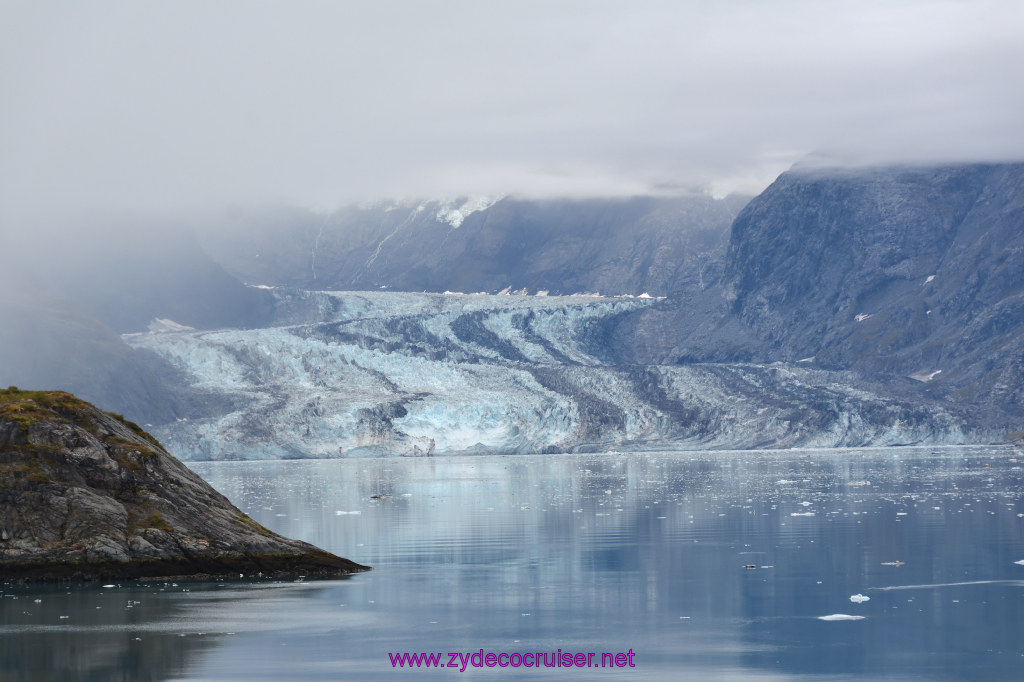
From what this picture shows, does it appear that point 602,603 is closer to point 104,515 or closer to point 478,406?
point 104,515

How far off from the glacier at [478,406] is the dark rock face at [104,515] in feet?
309

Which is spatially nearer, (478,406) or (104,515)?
(104,515)

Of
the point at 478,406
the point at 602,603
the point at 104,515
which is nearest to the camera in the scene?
the point at 602,603

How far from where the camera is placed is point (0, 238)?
648 feet

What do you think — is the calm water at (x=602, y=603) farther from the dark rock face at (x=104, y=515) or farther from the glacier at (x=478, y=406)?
the glacier at (x=478, y=406)

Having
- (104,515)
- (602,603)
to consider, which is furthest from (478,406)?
(602,603)

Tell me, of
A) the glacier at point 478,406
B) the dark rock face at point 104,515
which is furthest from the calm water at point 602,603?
the glacier at point 478,406

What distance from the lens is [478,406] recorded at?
129125mm

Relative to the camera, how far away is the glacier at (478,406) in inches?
4970

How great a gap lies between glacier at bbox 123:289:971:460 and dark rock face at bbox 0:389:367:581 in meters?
94.1

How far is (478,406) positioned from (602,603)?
103 meters

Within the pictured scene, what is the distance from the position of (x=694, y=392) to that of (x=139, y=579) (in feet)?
402

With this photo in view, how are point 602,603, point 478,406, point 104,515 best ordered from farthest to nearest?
point 478,406, point 104,515, point 602,603

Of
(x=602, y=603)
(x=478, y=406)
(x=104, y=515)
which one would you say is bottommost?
(x=602, y=603)
